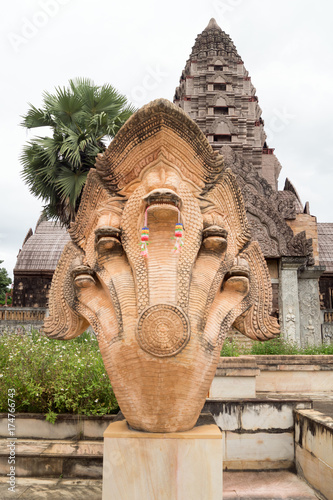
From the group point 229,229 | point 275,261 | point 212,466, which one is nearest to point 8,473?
point 212,466

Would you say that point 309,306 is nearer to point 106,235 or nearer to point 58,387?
point 58,387

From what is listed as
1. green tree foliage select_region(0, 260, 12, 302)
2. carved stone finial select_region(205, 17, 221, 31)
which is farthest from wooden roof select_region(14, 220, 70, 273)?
carved stone finial select_region(205, 17, 221, 31)

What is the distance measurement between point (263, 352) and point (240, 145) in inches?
450

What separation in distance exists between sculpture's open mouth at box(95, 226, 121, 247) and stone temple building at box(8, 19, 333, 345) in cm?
1014

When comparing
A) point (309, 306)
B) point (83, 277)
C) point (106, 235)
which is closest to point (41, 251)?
point (309, 306)

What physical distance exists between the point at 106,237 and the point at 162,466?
4.54 ft

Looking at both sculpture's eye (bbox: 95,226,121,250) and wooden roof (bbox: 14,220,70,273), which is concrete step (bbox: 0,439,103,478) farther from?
wooden roof (bbox: 14,220,70,273)

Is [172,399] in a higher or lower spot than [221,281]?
lower

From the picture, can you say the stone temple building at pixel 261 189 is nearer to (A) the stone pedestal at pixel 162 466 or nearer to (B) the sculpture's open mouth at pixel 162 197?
(A) the stone pedestal at pixel 162 466

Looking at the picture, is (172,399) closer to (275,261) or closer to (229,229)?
(229,229)

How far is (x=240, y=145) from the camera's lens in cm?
1791

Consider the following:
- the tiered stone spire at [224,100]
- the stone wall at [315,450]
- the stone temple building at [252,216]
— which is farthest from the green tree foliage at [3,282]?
the stone wall at [315,450]

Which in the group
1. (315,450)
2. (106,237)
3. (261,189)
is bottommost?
(315,450)

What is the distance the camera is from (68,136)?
36.5 feet
